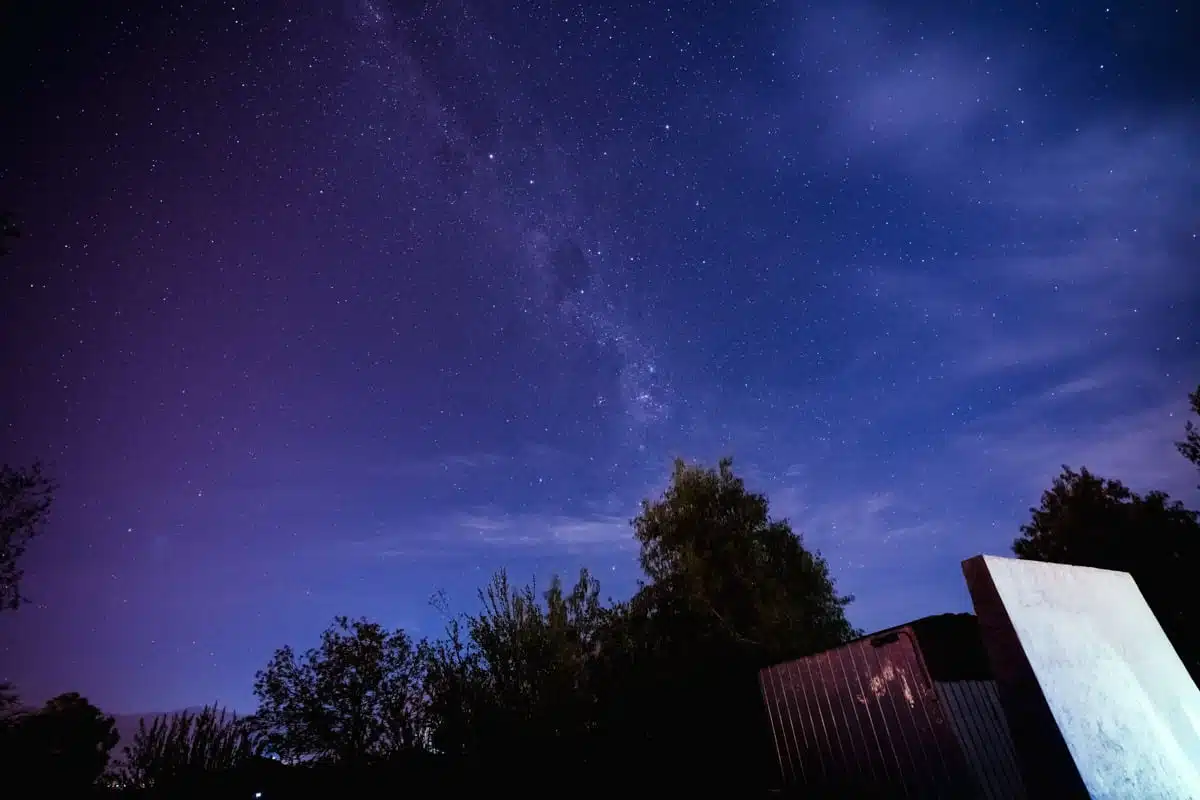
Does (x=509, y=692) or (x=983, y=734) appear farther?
(x=509, y=692)

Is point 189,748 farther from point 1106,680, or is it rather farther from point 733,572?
point 733,572

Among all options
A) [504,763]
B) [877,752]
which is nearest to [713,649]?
[504,763]

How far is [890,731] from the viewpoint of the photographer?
918 centimetres

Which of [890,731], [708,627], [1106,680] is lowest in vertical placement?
[890,731]

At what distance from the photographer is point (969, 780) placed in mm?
8250

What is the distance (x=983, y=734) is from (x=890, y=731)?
1.52 m

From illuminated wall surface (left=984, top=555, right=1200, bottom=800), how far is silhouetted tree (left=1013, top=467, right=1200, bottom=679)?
13077 mm

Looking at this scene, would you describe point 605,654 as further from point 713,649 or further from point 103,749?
point 103,749

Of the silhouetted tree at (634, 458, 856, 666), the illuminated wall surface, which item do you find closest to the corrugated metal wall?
the illuminated wall surface

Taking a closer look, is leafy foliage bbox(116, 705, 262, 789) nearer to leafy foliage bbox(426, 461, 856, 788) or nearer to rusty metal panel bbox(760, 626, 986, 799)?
leafy foliage bbox(426, 461, 856, 788)

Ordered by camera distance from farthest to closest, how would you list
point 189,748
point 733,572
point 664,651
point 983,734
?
point 733,572
point 664,651
point 189,748
point 983,734

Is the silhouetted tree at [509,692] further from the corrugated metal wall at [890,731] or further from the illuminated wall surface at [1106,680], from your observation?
the illuminated wall surface at [1106,680]

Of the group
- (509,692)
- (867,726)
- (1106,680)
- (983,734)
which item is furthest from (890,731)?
(509,692)

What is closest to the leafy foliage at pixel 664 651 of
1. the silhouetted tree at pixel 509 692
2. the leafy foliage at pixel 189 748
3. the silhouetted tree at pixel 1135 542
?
the silhouetted tree at pixel 509 692
